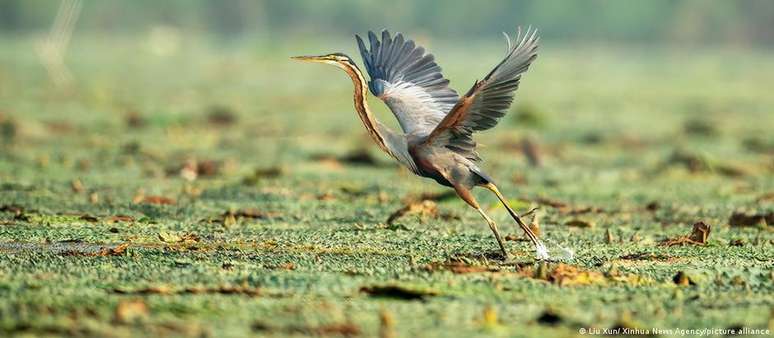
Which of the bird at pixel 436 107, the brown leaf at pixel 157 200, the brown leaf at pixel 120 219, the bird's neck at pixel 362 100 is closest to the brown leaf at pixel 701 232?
the bird at pixel 436 107

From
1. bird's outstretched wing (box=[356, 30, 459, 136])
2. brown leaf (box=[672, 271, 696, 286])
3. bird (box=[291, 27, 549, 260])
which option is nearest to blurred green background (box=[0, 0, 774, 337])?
brown leaf (box=[672, 271, 696, 286])

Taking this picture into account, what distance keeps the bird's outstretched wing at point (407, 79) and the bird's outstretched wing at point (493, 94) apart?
0.75 metres

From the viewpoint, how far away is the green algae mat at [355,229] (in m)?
4.98

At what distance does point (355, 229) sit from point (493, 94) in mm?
1638

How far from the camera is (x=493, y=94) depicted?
271 inches

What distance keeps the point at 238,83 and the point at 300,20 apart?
29.5 m

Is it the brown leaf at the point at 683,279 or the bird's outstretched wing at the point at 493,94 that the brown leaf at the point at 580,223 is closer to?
the bird's outstretched wing at the point at 493,94

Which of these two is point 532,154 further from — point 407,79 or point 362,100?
point 362,100

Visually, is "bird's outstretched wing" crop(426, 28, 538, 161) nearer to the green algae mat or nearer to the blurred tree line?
the green algae mat

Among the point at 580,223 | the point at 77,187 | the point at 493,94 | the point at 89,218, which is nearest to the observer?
the point at 493,94

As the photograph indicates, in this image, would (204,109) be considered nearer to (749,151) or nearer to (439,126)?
(749,151)

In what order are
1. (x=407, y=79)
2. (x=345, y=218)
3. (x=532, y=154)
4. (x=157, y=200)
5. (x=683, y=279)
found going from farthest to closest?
1. (x=532, y=154)
2. (x=157, y=200)
3. (x=345, y=218)
4. (x=407, y=79)
5. (x=683, y=279)

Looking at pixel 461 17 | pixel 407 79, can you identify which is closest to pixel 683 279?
pixel 407 79

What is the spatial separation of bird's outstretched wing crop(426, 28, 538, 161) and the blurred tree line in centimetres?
5044
